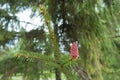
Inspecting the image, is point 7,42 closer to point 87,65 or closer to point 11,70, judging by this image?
point 11,70

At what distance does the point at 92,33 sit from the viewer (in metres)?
2.71

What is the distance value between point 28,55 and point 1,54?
1.68 meters

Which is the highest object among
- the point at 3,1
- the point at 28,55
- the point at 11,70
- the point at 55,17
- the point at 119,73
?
the point at 3,1

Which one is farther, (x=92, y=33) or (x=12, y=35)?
(x=12, y=35)

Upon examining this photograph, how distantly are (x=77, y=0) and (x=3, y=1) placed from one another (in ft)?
2.42

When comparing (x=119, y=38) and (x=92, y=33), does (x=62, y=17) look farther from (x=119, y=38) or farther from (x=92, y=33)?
(x=119, y=38)

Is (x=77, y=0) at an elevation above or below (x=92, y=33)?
above

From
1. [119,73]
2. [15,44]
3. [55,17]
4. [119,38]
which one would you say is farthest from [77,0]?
[119,38]

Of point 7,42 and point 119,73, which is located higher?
point 7,42

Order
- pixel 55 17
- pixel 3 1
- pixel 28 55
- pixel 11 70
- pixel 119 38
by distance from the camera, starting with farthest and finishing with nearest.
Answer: pixel 119 38
pixel 3 1
pixel 55 17
pixel 11 70
pixel 28 55

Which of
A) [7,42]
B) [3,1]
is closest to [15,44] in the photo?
[7,42]

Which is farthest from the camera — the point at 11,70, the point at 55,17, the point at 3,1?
the point at 3,1

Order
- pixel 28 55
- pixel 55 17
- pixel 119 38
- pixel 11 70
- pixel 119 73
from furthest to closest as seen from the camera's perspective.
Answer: pixel 119 38 < pixel 119 73 < pixel 55 17 < pixel 11 70 < pixel 28 55

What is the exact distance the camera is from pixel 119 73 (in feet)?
11.0
